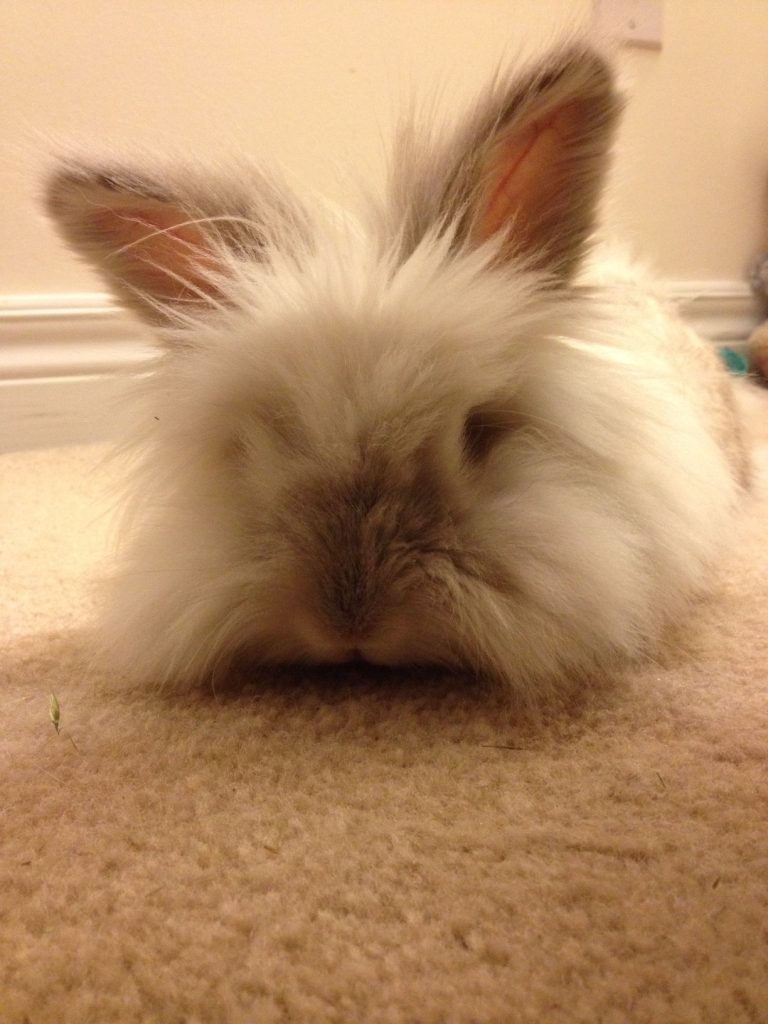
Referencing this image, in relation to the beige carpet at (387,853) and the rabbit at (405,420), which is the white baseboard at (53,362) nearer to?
the rabbit at (405,420)

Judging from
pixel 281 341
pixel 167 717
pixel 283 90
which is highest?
pixel 283 90

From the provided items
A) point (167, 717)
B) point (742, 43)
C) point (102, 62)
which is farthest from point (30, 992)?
point (742, 43)

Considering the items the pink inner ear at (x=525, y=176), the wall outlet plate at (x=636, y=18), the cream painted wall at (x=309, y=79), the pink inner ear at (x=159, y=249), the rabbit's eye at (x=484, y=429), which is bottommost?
the rabbit's eye at (x=484, y=429)

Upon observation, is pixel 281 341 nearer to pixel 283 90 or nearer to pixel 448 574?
pixel 448 574

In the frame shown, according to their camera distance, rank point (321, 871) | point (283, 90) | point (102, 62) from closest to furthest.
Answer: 1. point (321, 871)
2. point (102, 62)
3. point (283, 90)

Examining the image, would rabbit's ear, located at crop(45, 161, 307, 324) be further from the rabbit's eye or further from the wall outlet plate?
the wall outlet plate

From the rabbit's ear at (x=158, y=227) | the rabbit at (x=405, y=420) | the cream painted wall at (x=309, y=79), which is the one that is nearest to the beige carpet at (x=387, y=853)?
the rabbit at (x=405, y=420)

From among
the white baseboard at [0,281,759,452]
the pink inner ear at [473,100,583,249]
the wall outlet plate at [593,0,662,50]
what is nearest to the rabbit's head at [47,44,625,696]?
the pink inner ear at [473,100,583,249]
